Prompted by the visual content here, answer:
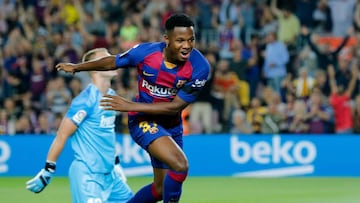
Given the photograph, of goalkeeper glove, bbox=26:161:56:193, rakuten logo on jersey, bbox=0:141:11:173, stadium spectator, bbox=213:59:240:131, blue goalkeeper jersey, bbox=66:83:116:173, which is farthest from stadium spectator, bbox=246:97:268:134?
goalkeeper glove, bbox=26:161:56:193

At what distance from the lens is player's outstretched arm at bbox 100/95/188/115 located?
8.38m

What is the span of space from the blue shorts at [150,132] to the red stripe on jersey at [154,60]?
0.53m

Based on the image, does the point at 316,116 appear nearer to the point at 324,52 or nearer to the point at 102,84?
the point at 324,52

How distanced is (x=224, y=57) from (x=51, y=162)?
1037 cm

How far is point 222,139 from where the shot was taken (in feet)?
55.5

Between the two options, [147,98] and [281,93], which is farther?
[281,93]

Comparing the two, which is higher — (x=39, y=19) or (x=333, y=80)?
(x=39, y=19)

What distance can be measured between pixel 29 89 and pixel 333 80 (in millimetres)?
6028

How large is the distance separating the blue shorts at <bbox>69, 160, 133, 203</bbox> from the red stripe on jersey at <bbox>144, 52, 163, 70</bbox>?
141 cm

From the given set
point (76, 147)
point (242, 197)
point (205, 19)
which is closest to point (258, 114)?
point (205, 19)

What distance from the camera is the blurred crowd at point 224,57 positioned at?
58.2 ft

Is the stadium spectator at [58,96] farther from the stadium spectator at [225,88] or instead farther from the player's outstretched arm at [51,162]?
the player's outstretched arm at [51,162]

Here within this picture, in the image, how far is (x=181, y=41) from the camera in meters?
8.23

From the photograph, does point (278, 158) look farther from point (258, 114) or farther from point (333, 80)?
point (333, 80)
